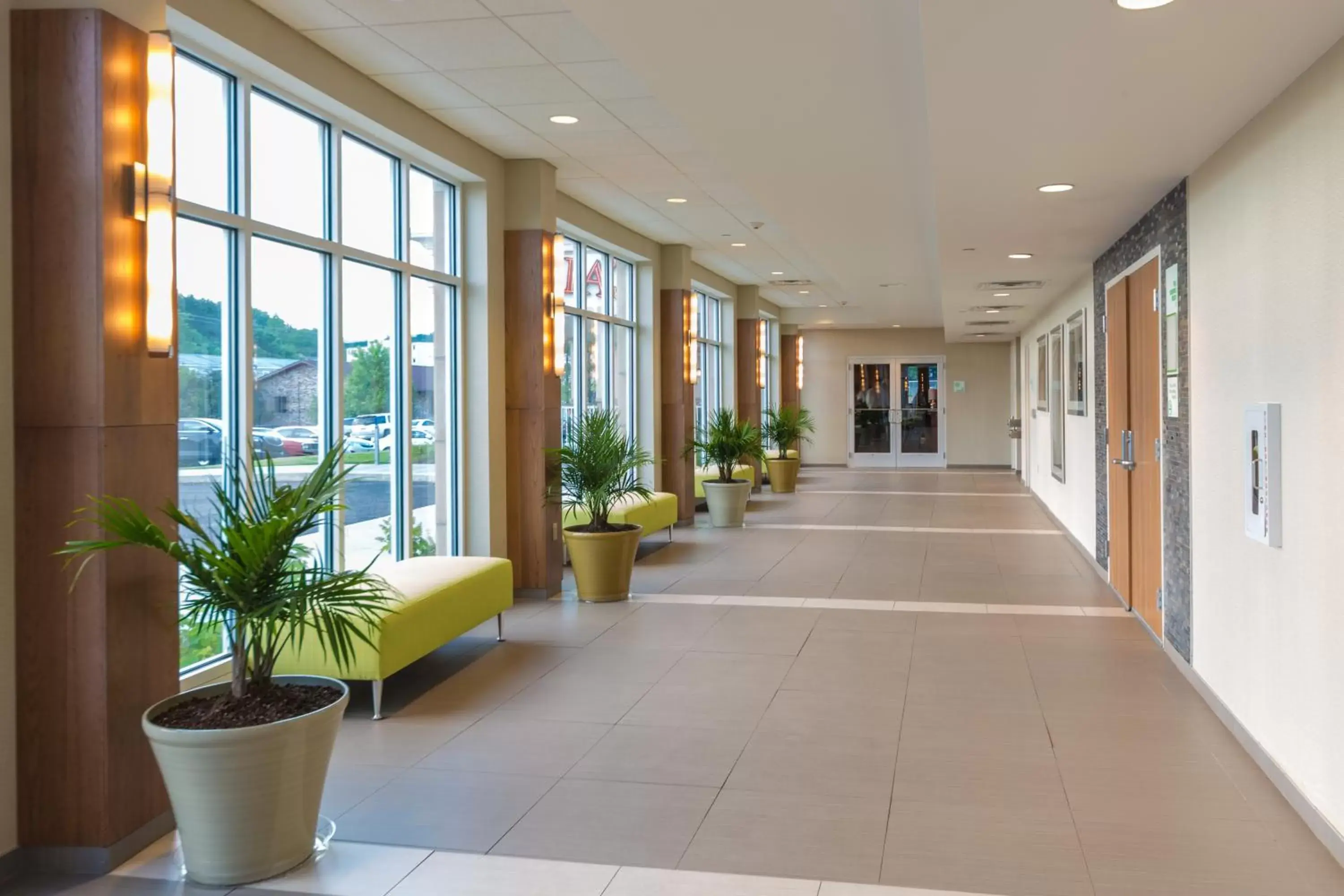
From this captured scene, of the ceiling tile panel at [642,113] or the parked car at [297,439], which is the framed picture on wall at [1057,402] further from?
the parked car at [297,439]

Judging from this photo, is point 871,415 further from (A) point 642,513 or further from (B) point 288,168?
(B) point 288,168

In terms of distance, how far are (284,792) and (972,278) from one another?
7.92 metres

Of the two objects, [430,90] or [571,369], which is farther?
[571,369]

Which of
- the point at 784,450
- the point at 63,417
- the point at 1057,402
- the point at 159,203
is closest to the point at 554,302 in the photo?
the point at 159,203

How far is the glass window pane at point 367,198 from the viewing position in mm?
6184

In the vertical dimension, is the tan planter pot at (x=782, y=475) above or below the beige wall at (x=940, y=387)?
below

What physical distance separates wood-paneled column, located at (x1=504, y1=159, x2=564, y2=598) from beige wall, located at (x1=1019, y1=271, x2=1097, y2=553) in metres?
4.51

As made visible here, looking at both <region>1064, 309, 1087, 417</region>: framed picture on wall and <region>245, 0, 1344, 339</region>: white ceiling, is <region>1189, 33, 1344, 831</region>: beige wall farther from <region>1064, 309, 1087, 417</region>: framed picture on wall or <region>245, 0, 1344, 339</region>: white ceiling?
<region>1064, 309, 1087, 417</region>: framed picture on wall

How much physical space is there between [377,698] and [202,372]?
1.68 meters

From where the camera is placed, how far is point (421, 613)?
5.20 metres

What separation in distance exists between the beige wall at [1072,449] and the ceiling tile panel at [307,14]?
21.3 ft

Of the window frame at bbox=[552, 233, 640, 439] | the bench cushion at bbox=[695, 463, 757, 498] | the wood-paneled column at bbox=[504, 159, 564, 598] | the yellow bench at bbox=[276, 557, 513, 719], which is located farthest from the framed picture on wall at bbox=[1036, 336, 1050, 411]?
the yellow bench at bbox=[276, 557, 513, 719]

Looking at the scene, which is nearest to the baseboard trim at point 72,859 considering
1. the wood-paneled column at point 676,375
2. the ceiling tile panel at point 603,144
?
the ceiling tile panel at point 603,144

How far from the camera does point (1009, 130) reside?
172 inches
